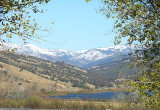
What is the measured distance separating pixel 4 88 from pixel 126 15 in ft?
Answer: 53.3

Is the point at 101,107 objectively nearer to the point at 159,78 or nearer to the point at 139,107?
the point at 139,107

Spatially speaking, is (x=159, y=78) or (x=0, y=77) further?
(x=0, y=77)

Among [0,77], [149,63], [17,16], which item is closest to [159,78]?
[149,63]

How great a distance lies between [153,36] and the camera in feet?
33.1

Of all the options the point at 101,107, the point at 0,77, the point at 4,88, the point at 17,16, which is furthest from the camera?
the point at 0,77

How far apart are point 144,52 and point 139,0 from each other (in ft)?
7.99

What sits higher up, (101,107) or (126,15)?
Answer: (126,15)

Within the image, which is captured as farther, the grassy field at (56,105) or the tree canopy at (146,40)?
the grassy field at (56,105)

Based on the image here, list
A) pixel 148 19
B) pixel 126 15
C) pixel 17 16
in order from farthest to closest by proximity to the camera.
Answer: pixel 126 15 < pixel 148 19 < pixel 17 16

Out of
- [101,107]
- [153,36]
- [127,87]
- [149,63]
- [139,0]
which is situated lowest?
[101,107]

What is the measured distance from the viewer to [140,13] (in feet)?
32.9

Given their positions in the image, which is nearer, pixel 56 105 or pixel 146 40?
pixel 146 40

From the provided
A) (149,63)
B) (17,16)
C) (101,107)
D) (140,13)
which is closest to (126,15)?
(140,13)

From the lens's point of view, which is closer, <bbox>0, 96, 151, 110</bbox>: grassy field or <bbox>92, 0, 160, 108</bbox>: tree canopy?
<bbox>92, 0, 160, 108</bbox>: tree canopy
